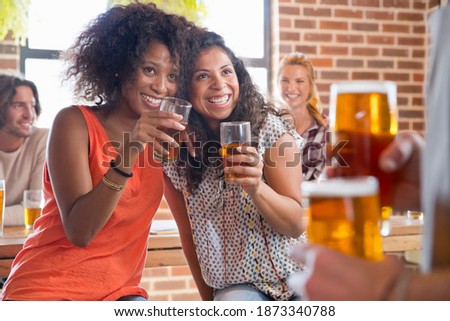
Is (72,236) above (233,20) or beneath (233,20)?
beneath

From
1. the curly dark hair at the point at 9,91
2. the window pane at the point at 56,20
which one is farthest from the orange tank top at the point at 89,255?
the window pane at the point at 56,20

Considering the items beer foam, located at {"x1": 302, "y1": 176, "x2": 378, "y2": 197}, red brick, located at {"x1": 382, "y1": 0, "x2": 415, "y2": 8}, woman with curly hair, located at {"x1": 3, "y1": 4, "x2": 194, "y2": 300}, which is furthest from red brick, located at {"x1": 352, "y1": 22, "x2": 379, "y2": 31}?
beer foam, located at {"x1": 302, "y1": 176, "x2": 378, "y2": 197}

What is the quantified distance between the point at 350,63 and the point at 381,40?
18cm

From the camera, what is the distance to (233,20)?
2545 millimetres

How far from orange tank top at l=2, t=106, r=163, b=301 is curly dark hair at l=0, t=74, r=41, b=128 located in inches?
37.0

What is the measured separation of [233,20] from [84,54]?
1.29 metres

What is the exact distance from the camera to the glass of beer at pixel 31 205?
1.49m

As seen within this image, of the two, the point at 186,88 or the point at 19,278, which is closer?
the point at 19,278

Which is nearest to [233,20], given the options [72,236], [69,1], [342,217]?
[69,1]

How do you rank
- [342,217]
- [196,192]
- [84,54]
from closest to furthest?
[342,217] < [196,192] < [84,54]

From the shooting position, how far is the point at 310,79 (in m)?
2.25

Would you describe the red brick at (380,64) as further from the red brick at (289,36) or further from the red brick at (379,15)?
the red brick at (289,36)
